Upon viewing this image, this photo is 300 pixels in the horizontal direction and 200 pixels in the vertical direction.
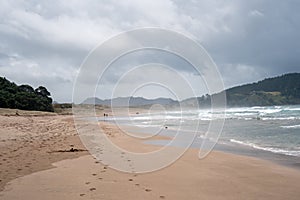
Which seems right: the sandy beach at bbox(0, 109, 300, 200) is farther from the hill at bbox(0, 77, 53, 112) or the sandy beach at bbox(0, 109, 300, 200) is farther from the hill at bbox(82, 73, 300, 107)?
the hill at bbox(82, 73, 300, 107)

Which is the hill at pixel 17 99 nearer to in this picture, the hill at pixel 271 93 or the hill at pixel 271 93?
the hill at pixel 271 93

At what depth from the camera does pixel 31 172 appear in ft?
24.9

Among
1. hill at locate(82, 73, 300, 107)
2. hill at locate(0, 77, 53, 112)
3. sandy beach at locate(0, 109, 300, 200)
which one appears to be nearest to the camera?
sandy beach at locate(0, 109, 300, 200)

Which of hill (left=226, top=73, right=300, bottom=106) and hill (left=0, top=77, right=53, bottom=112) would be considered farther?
hill (left=226, top=73, right=300, bottom=106)

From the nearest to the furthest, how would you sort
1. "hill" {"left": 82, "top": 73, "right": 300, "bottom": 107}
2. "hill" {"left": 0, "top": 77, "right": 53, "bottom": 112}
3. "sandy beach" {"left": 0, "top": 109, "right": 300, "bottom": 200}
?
"sandy beach" {"left": 0, "top": 109, "right": 300, "bottom": 200}
"hill" {"left": 0, "top": 77, "right": 53, "bottom": 112}
"hill" {"left": 82, "top": 73, "right": 300, "bottom": 107}

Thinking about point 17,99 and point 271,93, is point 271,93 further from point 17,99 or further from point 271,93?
point 17,99

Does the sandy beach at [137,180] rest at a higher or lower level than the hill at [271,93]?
lower

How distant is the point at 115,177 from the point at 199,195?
232 cm

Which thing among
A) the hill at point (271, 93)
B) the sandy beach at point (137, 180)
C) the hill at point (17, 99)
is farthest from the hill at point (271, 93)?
the sandy beach at point (137, 180)

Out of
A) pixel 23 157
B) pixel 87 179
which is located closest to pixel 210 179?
pixel 87 179

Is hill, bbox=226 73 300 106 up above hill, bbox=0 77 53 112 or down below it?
above

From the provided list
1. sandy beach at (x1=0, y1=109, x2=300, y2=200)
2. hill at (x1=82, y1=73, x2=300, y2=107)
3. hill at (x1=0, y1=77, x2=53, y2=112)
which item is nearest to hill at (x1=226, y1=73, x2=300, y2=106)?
hill at (x1=82, y1=73, x2=300, y2=107)

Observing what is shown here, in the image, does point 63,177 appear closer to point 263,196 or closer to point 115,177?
point 115,177

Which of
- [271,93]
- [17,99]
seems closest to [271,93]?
[271,93]
